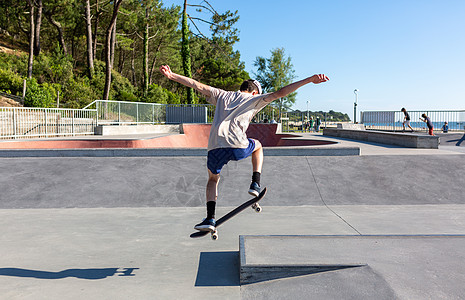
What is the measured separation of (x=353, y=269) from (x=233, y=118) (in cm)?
192

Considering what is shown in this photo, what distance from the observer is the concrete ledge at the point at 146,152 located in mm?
9094

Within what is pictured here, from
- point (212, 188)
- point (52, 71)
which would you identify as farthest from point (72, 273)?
point (52, 71)

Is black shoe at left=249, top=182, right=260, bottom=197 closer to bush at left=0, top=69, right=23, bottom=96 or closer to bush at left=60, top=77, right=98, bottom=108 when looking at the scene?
bush at left=0, top=69, right=23, bottom=96

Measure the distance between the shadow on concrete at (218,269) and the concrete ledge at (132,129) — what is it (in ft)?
50.6

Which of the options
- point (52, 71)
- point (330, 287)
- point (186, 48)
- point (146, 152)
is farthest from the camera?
point (52, 71)

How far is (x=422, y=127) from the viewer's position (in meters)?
28.5

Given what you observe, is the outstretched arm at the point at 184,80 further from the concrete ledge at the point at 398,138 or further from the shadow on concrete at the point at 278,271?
the concrete ledge at the point at 398,138

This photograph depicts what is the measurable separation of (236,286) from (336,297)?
3.05 ft

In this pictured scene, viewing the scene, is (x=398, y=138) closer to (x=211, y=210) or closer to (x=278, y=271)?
(x=211, y=210)

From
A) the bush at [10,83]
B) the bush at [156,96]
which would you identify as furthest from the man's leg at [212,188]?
the bush at [156,96]

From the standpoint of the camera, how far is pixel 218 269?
395cm

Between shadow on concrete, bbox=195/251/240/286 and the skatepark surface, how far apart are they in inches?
0.4

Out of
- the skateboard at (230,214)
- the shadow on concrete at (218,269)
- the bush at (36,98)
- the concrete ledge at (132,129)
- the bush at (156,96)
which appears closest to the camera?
the shadow on concrete at (218,269)

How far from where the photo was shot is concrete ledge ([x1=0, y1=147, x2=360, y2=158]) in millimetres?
9094
